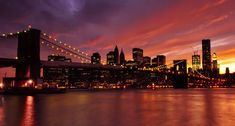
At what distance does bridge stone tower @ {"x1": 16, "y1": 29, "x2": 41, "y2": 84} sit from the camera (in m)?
65.0

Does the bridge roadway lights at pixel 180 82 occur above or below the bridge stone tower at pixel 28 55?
below

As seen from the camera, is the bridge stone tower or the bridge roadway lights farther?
the bridge roadway lights

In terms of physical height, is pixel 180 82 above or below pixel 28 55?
below

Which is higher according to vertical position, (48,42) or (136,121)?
(48,42)

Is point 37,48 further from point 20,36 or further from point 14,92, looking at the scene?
point 14,92

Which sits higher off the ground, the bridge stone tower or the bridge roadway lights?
the bridge stone tower

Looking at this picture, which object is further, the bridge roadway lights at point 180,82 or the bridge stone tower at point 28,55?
the bridge roadway lights at point 180,82

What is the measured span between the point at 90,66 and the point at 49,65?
489 inches

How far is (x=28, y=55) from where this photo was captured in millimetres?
66312

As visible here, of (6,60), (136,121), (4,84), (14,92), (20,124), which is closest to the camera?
(20,124)

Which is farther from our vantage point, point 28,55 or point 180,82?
point 180,82

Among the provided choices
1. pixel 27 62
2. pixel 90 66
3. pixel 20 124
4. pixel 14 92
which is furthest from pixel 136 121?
pixel 90 66

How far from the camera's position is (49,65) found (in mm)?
72000

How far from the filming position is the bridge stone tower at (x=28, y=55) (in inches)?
2559
